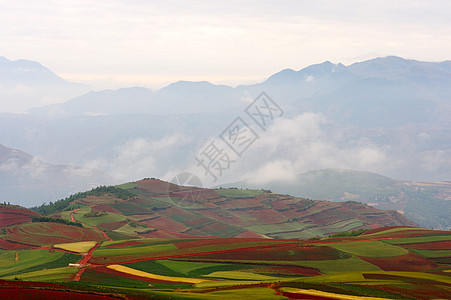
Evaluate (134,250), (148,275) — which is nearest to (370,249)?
(148,275)

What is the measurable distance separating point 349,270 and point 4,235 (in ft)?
286

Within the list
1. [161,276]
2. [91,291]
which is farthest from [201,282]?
[91,291]

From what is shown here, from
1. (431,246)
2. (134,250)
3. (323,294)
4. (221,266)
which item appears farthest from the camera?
(134,250)

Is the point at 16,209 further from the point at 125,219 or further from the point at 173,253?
the point at 173,253

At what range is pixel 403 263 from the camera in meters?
90.9

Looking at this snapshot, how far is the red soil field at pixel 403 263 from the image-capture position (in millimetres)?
88094

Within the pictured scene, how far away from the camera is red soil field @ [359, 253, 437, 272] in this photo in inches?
3468

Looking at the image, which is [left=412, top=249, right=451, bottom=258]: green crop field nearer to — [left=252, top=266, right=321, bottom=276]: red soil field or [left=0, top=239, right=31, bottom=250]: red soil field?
[left=252, top=266, right=321, bottom=276]: red soil field

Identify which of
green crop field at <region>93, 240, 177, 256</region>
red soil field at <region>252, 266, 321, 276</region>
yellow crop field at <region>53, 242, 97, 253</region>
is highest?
yellow crop field at <region>53, 242, 97, 253</region>

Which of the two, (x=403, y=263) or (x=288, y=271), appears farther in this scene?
(x=403, y=263)

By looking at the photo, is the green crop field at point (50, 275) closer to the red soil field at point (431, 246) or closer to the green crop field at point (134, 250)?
the green crop field at point (134, 250)

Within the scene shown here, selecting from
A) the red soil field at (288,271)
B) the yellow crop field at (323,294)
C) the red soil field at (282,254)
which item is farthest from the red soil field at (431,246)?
the yellow crop field at (323,294)

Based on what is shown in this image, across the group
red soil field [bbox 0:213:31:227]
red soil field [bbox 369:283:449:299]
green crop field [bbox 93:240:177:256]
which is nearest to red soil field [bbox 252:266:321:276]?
red soil field [bbox 369:283:449:299]

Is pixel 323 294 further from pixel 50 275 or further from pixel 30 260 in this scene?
pixel 30 260
